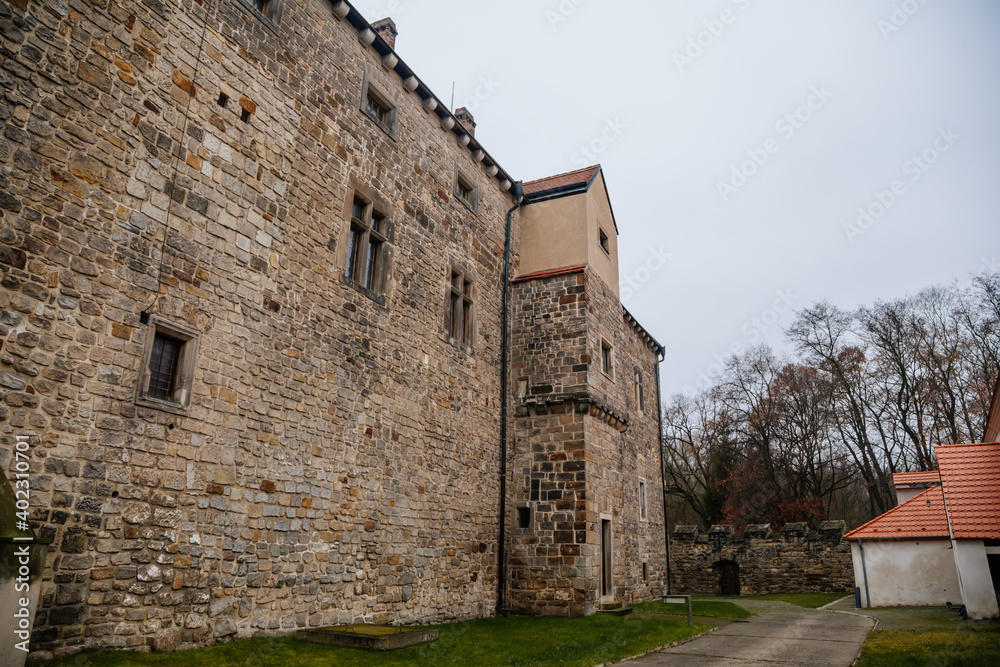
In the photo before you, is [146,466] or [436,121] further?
[436,121]

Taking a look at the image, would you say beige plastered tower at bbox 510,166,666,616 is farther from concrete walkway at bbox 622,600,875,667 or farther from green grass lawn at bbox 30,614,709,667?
concrete walkway at bbox 622,600,875,667

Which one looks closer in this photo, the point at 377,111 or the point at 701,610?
the point at 377,111

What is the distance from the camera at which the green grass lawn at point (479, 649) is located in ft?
18.9

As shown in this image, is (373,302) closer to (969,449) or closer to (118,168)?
(118,168)

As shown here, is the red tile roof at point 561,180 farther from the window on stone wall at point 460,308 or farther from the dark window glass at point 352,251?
the dark window glass at point 352,251

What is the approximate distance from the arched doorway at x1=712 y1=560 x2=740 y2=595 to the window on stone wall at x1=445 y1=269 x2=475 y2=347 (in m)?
16.1

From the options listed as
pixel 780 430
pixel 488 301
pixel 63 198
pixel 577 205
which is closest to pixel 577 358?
pixel 488 301

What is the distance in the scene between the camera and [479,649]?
7848 millimetres

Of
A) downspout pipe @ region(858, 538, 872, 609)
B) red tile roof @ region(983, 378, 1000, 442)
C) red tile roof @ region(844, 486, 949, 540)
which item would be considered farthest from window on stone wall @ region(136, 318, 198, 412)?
downspout pipe @ region(858, 538, 872, 609)

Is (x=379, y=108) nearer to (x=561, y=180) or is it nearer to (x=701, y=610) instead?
(x=561, y=180)

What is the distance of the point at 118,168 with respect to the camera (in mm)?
6207

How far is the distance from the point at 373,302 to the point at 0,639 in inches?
242

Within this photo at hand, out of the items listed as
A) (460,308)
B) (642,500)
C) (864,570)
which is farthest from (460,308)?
(864,570)

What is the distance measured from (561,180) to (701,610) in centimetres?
1091
